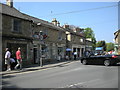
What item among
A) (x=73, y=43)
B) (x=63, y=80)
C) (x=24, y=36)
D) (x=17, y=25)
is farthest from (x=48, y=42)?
(x=63, y=80)

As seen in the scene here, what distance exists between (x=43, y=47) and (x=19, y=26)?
6.38m

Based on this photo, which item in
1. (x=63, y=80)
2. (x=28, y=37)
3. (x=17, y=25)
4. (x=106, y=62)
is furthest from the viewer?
(x=28, y=37)

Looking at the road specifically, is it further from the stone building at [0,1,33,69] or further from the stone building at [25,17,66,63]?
the stone building at [25,17,66,63]

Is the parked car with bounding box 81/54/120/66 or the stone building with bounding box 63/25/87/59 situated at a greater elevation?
the stone building with bounding box 63/25/87/59

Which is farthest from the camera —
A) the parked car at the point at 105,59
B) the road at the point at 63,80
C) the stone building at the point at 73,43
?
the stone building at the point at 73,43

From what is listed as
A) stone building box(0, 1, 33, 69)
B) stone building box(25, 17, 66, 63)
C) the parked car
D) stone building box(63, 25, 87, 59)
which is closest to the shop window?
stone building box(0, 1, 33, 69)

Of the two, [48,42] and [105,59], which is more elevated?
[48,42]

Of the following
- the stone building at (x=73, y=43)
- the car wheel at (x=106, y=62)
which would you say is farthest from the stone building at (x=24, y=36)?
the stone building at (x=73, y=43)

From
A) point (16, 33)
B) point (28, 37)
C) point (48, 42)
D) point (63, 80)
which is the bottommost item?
point (63, 80)

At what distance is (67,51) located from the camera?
3195cm

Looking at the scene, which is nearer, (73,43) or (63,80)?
(63,80)

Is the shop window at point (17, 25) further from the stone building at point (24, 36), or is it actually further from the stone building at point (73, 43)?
the stone building at point (73, 43)

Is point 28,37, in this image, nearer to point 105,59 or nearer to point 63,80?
point 105,59

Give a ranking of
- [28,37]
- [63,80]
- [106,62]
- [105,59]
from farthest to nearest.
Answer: [28,37]
[105,59]
[106,62]
[63,80]
